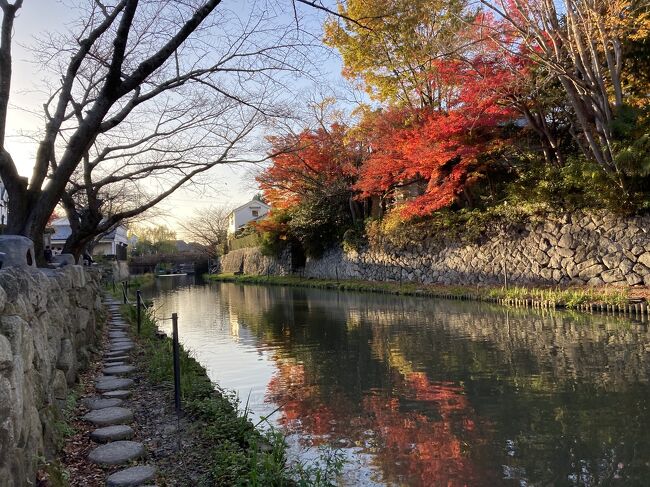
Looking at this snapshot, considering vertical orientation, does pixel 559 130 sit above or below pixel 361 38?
below

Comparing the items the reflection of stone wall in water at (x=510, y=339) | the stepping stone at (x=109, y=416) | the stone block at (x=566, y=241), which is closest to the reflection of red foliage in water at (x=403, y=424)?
the reflection of stone wall in water at (x=510, y=339)

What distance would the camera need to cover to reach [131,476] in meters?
3.36

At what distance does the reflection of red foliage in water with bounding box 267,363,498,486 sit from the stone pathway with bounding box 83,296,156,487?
1632 mm

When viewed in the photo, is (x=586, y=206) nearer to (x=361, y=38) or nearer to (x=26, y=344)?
(x=361, y=38)

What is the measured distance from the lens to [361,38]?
15164 mm

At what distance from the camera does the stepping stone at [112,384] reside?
5577 millimetres

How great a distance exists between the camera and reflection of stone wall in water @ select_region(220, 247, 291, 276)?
3409 centimetres

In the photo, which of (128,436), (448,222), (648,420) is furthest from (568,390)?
(448,222)

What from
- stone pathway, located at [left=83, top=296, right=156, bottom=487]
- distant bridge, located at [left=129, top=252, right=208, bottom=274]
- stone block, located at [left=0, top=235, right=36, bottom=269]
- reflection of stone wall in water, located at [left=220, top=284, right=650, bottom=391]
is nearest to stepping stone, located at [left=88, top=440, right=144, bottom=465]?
stone pathway, located at [left=83, top=296, right=156, bottom=487]

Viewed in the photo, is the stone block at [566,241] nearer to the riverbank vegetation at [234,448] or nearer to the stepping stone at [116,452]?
the riverbank vegetation at [234,448]

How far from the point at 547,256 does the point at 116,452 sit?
1379cm

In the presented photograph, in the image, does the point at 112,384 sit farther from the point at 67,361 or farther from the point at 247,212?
the point at 247,212

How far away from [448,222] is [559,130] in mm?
4783

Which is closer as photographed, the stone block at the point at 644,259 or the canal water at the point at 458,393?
the canal water at the point at 458,393
